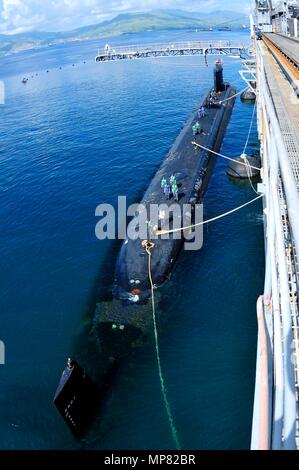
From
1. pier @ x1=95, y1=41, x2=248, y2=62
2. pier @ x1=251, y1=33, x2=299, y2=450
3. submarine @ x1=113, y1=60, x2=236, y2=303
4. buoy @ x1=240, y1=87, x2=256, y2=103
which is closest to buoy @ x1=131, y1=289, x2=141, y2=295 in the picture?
submarine @ x1=113, y1=60, x2=236, y2=303

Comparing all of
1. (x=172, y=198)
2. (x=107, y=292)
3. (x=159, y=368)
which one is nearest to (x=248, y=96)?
(x=172, y=198)

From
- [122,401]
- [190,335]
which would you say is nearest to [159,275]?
[190,335]

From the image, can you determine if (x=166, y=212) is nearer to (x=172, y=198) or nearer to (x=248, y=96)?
(x=172, y=198)

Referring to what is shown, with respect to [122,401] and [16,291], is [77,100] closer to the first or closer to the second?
[16,291]

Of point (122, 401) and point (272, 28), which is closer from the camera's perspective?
point (122, 401)

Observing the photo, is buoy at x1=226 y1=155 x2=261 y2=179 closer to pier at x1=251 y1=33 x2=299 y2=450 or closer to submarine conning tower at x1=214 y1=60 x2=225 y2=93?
pier at x1=251 y1=33 x2=299 y2=450

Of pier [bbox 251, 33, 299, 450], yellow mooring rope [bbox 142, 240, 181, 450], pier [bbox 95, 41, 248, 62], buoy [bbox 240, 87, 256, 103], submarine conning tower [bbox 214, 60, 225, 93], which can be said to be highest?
Answer: pier [bbox 95, 41, 248, 62]
